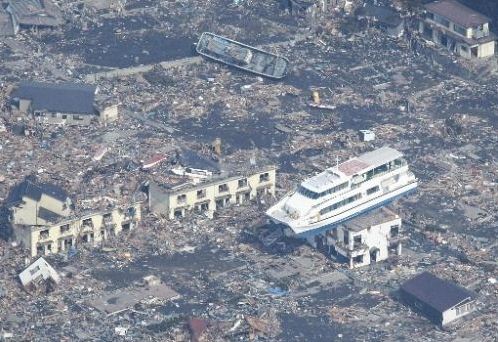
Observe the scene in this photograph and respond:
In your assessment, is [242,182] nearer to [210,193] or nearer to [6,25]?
[210,193]

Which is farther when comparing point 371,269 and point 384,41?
point 384,41

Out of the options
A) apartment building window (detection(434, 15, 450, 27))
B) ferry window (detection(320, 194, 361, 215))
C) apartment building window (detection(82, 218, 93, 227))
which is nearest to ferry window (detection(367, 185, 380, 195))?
ferry window (detection(320, 194, 361, 215))

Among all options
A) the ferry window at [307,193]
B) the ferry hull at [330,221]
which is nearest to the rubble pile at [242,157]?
the ferry hull at [330,221]

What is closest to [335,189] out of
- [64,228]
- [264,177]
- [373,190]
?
[373,190]

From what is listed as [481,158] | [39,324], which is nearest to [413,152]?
[481,158]

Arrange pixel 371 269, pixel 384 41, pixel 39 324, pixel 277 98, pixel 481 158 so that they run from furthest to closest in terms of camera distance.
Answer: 1. pixel 384 41
2. pixel 277 98
3. pixel 481 158
4. pixel 371 269
5. pixel 39 324

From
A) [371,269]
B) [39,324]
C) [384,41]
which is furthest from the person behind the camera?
[384,41]

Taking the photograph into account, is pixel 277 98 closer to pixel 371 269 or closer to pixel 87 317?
pixel 371 269
